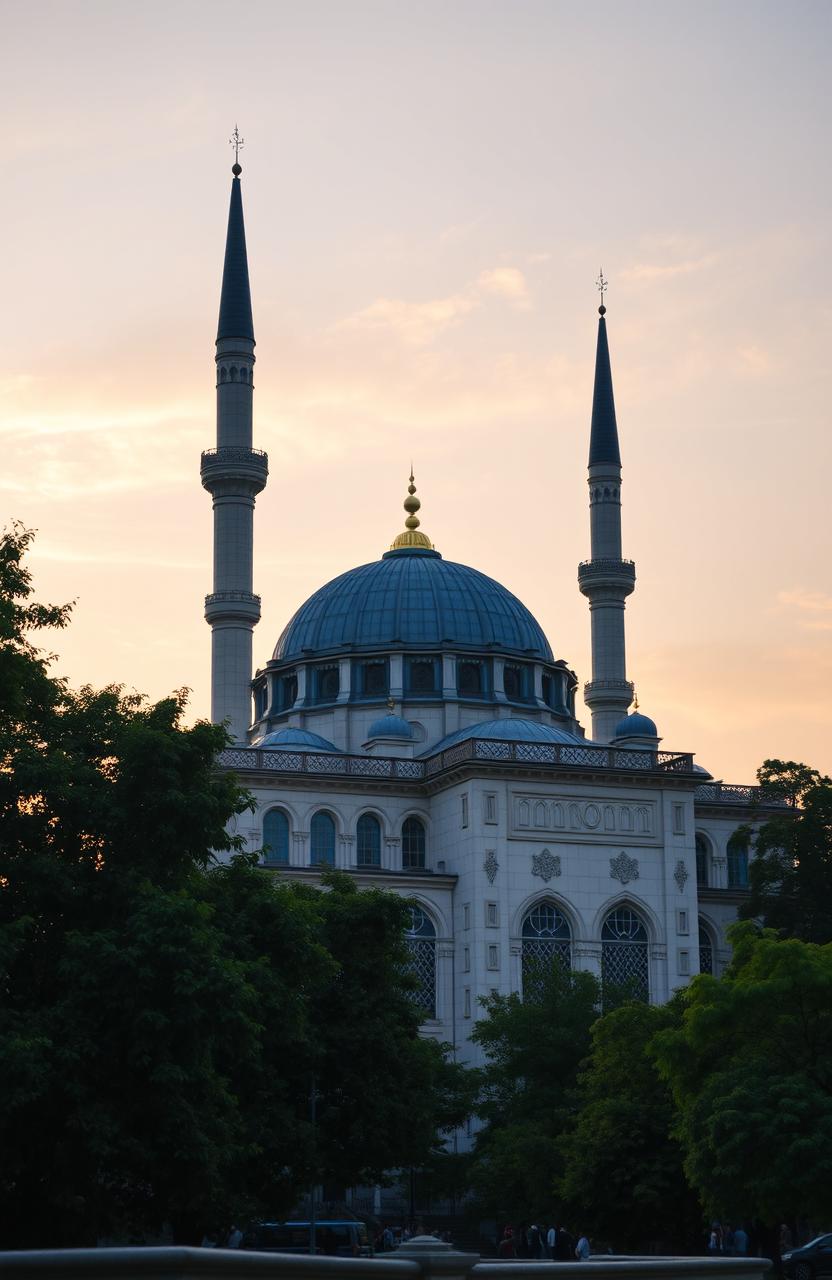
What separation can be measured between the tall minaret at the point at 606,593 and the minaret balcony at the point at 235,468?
15.5 metres

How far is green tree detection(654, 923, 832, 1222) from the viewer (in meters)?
34.8

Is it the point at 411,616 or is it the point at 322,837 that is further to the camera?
the point at 411,616

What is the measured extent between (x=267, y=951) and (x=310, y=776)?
29401mm

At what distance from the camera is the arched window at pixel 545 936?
60.8 m

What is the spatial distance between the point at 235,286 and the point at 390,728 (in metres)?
16.1

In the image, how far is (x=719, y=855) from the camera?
227ft

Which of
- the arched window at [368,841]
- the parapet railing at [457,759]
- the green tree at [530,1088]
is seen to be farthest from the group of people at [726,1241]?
the arched window at [368,841]

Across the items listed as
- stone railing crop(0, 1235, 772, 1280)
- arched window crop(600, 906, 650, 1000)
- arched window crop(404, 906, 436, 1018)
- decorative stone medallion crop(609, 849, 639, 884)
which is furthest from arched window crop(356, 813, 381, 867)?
stone railing crop(0, 1235, 772, 1280)

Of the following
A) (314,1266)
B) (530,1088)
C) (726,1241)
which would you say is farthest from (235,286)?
(314,1266)

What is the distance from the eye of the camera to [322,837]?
207 ft

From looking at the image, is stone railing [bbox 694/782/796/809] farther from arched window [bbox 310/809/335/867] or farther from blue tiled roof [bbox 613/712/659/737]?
arched window [bbox 310/809/335/867]

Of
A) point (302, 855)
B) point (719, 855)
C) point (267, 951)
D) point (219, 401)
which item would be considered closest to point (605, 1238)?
point (267, 951)

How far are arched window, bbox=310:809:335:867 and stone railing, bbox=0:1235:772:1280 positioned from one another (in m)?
46.2

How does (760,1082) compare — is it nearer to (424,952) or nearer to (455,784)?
(424,952)
